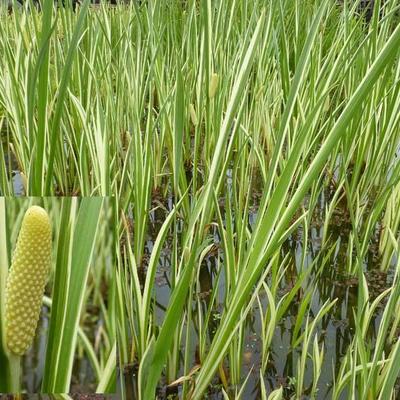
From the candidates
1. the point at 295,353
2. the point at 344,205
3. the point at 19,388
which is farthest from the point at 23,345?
the point at 344,205

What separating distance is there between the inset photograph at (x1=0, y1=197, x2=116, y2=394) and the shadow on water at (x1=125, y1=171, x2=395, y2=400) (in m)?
0.54

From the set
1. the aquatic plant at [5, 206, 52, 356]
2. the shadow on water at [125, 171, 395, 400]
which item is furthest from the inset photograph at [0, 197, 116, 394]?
the shadow on water at [125, 171, 395, 400]

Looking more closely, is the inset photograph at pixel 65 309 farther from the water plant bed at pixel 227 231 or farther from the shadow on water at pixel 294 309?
the shadow on water at pixel 294 309

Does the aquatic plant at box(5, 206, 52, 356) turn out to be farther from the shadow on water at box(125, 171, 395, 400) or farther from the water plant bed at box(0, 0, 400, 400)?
the shadow on water at box(125, 171, 395, 400)

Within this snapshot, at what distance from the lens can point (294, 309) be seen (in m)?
1.30

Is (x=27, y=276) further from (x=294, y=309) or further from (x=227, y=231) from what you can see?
(x=294, y=309)

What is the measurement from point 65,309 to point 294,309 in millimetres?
912

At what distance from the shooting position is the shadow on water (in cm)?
109

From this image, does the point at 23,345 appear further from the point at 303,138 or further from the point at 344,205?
the point at 344,205

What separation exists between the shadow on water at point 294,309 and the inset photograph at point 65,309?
0.54 m

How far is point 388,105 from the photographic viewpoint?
5.01ft

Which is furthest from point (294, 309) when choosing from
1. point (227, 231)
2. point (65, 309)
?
point (65, 309)

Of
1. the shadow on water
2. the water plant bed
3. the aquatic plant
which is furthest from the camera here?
the shadow on water

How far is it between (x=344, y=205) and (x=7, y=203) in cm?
151
